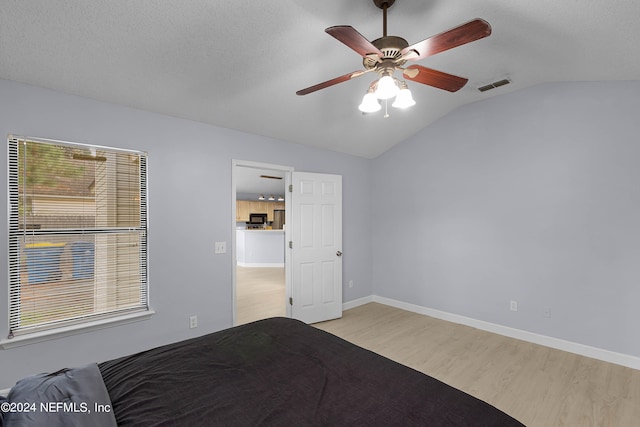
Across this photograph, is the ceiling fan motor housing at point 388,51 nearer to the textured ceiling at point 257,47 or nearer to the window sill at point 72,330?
the textured ceiling at point 257,47

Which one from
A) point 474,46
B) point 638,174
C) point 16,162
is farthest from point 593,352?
point 16,162

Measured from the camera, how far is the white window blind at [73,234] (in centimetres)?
224

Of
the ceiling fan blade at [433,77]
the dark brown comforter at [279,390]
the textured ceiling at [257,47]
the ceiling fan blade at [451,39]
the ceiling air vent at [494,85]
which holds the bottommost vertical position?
the dark brown comforter at [279,390]

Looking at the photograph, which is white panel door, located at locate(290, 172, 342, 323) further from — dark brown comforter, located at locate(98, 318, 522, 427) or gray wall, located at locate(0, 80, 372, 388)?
dark brown comforter, located at locate(98, 318, 522, 427)

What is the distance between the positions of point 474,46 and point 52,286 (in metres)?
4.09

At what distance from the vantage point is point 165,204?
2.91 metres

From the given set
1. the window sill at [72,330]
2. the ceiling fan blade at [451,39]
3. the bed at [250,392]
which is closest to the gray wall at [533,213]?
the ceiling fan blade at [451,39]

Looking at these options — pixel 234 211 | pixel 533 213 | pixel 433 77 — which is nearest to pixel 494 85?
pixel 533 213

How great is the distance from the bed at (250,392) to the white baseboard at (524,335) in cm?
276

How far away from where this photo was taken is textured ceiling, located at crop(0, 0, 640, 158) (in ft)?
6.02

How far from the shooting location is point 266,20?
1965mm

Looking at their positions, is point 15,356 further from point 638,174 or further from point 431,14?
point 638,174

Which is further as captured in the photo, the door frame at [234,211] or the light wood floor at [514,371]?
the door frame at [234,211]

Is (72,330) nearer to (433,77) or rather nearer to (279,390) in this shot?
(279,390)
